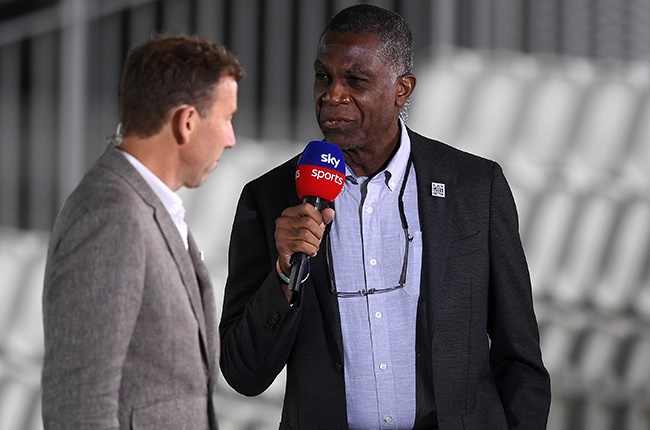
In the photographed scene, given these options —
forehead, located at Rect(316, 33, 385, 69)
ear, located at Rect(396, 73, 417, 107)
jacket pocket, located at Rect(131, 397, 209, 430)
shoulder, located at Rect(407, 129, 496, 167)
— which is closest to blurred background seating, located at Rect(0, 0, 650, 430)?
shoulder, located at Rect(407, 129, 496, 167)

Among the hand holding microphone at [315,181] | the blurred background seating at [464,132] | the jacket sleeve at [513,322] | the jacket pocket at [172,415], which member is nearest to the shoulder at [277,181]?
the hand holding microphone at [315,181]

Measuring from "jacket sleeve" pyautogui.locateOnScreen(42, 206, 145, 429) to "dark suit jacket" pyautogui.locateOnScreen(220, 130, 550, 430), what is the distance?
0.53m

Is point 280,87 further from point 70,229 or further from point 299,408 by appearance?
point 70,229

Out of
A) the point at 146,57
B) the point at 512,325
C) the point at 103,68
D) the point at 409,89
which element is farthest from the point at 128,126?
the point at 103,68

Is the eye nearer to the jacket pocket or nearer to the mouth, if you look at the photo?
the mouth

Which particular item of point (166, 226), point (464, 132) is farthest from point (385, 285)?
point (464, 132)

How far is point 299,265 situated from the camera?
1971 millimetres

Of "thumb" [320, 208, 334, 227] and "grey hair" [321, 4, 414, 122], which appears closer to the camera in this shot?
"thumb" [320, 208, 334, 227]

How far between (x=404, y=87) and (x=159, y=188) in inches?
29.6

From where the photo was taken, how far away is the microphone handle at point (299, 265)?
1965 mm

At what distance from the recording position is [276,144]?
5289 mm

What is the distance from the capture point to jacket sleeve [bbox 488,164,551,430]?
7.46ft

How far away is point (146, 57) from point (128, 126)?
0.10 meters

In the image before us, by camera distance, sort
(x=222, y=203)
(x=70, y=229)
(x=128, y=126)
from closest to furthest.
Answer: (x=70, y=229) < (x=128, y=126) < (x=222, y=203)
